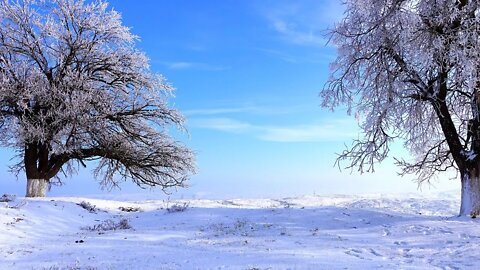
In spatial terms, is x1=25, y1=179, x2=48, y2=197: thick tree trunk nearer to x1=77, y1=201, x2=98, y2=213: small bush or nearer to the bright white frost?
x1=77, y1=201, x2=98, y2=213: small bush

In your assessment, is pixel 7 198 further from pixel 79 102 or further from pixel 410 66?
pixel 410 66

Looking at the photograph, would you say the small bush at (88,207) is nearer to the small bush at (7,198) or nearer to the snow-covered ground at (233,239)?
the snow-covered ground at (233,239)

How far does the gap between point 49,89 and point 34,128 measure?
6.91 feet

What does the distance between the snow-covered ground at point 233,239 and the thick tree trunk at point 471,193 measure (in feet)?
2.29

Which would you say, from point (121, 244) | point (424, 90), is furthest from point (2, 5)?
point (424, 90)

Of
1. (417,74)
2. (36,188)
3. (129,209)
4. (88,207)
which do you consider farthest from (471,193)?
(36,188)

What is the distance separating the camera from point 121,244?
9273mm

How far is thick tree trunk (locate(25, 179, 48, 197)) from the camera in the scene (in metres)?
18.9

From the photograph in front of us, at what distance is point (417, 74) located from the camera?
42.0 ft

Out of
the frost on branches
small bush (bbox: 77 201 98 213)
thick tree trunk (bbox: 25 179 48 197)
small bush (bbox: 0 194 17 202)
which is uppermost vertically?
the frost on branches

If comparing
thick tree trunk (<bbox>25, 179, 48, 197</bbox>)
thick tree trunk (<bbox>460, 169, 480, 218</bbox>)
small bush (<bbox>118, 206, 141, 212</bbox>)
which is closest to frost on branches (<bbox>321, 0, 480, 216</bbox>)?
thick tree trunk (<bbox>460, 169, 480, 218</bbox>)

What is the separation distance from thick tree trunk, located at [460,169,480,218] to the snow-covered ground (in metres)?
0.70

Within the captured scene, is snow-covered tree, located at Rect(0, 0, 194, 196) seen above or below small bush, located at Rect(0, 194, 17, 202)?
above

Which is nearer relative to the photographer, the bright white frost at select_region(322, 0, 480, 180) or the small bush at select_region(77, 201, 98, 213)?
the bright white frost at select_region(322, 0, 480, 180)
